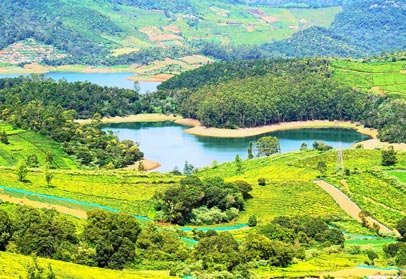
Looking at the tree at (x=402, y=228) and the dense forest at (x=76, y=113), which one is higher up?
the dense forest at (x=76, y=113)

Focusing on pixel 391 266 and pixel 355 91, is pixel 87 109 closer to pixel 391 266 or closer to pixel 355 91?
pixel 355 91

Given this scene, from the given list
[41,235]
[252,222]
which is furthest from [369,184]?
[41,235]

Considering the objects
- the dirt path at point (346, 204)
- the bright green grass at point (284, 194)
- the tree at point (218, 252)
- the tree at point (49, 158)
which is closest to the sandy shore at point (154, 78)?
the tree at point (49, 158)

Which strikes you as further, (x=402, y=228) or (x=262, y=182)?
(x=262, y=182)

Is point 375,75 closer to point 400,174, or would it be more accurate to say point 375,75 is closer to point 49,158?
point 400,174

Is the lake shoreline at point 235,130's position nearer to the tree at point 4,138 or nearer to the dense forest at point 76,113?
the dense forest at point 76,113

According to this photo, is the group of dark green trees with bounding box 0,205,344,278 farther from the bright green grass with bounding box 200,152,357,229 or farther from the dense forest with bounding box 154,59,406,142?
the dense forest with bounding box 154,59,406,142

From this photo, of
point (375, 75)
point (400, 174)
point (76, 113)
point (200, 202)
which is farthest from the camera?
point (375, 75)
